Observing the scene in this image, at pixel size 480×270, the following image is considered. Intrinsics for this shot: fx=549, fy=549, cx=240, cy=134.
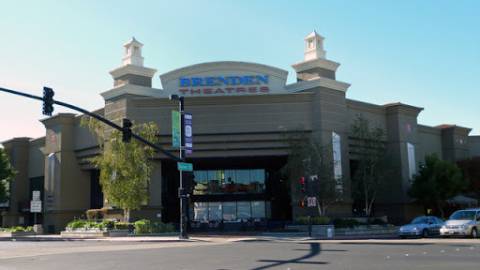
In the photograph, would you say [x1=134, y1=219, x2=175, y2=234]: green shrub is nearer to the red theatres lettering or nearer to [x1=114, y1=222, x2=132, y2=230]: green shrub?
[x1=114, y1=222, x2=132, y2=230]: green shrub

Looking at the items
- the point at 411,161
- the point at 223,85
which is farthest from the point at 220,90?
the point at 411,161

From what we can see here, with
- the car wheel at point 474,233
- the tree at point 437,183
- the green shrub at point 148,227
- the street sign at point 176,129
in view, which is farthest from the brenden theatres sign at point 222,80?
the car wheel at point 474,233

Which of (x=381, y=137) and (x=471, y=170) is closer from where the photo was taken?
(x=381, y=137)

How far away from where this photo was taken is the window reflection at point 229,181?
52.3 meters

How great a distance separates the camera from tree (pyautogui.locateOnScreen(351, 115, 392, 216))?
147ft

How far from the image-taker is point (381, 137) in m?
47.7

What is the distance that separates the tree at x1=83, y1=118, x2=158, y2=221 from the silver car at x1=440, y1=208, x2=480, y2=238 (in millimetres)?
21481

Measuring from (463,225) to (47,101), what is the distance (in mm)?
22697

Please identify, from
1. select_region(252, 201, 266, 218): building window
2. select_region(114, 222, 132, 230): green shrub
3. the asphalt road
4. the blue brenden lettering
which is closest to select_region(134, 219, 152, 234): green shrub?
select_region(114, 222, 132, 230): green shrub

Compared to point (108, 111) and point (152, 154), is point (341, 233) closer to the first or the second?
point (152, 154)

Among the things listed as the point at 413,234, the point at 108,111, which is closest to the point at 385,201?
the point at 413,234

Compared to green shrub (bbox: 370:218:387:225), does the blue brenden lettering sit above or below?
above

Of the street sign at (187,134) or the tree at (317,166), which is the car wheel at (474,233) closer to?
the tree at (317,166)

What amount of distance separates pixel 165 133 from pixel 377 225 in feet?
59.8
